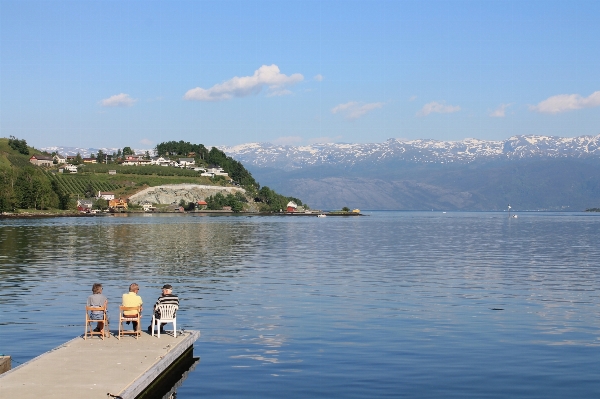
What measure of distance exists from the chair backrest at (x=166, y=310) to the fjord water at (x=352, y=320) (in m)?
1.91

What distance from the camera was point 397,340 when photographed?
32.2 meters

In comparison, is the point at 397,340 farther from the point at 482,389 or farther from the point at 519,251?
the point at 519,251

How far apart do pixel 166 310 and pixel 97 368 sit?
5775 millimetres

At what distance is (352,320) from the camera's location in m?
37.3

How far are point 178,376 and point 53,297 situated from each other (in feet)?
69.8

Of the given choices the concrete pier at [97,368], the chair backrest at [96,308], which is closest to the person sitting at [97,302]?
the chair backrest at [96,308]

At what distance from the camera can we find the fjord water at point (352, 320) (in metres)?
25.6

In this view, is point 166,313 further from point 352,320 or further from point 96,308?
point 352,320

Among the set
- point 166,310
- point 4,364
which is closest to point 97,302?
point 166,310

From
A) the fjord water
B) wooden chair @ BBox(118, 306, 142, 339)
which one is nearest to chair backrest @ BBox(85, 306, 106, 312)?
wooden chair @ BBox(118, 306, 142, 339)

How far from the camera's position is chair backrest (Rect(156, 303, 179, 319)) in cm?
2914

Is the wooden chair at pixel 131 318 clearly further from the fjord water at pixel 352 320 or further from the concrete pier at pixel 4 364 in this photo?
the concrete pier at pixel 4 364

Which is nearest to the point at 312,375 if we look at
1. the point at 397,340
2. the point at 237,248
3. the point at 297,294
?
the point at 397,340

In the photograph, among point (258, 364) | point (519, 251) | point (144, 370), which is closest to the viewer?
point (144, 370)
